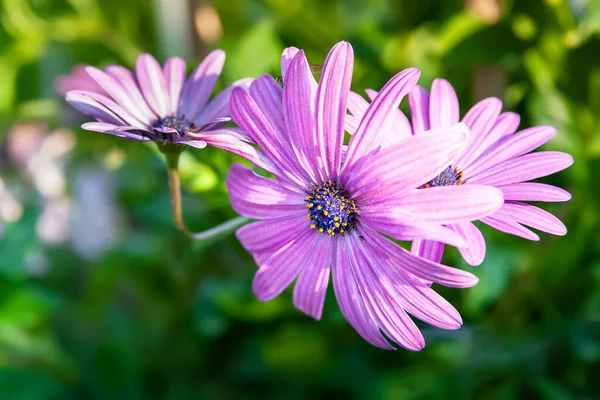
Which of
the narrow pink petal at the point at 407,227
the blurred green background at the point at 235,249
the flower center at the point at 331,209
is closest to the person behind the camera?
the narrow pink petal at the point at 407,227

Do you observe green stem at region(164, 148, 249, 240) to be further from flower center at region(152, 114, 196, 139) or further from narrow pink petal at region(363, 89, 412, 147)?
narrow pink petal at region(363, 89, 412, 147)

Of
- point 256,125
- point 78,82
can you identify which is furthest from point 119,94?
point 78,82

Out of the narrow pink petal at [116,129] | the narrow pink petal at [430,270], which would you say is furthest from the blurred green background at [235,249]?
the narrow pink petal at [430,270]

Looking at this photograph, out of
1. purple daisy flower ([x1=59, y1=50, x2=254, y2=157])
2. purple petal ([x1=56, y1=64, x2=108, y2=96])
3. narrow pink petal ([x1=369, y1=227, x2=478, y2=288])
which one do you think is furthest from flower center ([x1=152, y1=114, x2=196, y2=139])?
purple petal ([x1=56, y1=64, x2=108, y2=96])

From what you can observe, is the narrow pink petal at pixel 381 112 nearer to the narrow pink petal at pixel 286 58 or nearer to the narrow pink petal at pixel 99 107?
the narrow pink petal at pixel 286 58

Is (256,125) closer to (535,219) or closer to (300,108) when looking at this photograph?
(300,108)

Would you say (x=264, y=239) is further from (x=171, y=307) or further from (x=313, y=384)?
(x=171, y=307)
